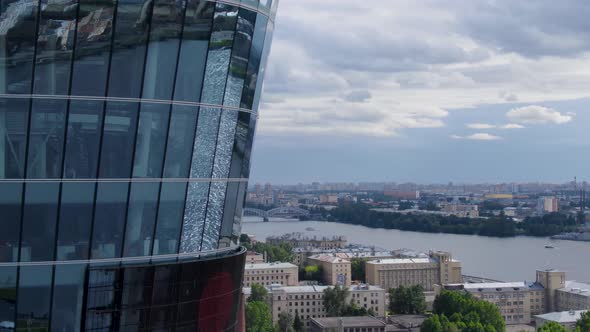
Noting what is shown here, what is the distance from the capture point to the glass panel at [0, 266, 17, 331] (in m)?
8.17

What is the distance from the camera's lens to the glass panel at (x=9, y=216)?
8117 mm

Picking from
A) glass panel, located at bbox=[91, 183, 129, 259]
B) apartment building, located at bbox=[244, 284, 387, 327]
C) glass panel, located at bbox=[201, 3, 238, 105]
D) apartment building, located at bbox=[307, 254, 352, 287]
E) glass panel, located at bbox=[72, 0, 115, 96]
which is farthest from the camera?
apartment building, located at bbox=[307, 254, 352, 287]

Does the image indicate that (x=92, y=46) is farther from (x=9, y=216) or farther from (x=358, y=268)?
(x=358, y=268)

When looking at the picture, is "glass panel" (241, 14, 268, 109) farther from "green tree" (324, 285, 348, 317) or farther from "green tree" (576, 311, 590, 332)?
"green tree" (324, 285, 348, 317)

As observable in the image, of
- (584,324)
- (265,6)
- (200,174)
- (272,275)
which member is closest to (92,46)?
(200,174)

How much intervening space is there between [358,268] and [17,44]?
2759 inches

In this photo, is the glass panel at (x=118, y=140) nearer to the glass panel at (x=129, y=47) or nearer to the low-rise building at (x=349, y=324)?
Result: the glass panel at (x=129, y=47)

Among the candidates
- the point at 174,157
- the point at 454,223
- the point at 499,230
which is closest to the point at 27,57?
the point at 174,157

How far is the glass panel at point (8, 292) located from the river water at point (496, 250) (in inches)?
2651

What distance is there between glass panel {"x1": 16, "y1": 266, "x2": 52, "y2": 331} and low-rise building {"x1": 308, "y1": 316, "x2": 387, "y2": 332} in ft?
135

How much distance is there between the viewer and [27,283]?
324 inches

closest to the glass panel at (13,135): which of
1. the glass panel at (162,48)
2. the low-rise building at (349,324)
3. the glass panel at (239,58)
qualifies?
the glass panel at (162,48)

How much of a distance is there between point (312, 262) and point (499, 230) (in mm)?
50008

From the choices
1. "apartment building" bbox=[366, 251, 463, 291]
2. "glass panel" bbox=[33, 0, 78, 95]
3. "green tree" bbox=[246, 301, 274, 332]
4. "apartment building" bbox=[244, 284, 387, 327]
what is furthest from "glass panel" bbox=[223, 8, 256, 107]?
"apartment building" bbox=[366, 251, 463, 291]
